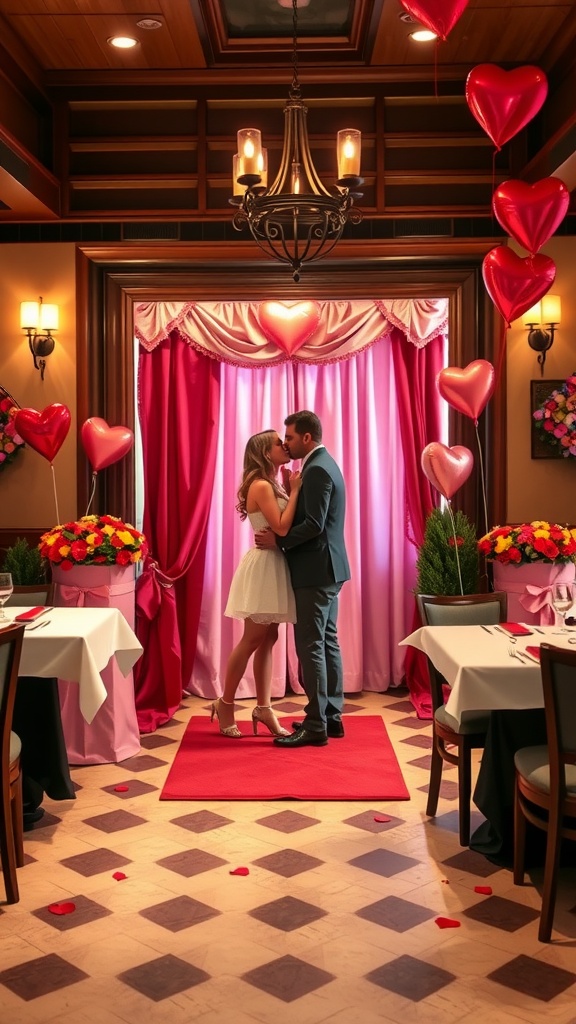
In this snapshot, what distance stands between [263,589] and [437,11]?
284 cm

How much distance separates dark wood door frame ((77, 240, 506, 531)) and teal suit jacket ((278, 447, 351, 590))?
3.71 ft

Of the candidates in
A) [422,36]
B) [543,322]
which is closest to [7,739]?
[543,322]

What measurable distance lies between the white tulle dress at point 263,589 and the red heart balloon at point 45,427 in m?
1.12

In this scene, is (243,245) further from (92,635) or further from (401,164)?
(92,635)

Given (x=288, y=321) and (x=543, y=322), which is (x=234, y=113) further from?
(x=543, y=322)

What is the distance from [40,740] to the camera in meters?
4.30

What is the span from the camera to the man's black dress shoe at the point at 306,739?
536cm

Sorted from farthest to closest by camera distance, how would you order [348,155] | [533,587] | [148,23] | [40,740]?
[533,587] < [148,23] < [40,740] < [348,155]

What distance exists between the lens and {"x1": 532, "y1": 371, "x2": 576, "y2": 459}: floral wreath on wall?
A: 591 centimetres

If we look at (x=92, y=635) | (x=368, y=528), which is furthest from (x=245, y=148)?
(x=368, y=528)

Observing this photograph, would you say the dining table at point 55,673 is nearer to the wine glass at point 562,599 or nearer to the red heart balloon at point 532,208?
the wine glass at point 562,599

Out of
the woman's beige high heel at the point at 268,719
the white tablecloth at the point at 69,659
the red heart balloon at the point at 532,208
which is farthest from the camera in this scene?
the woman's beige high heel at the point at 268,719

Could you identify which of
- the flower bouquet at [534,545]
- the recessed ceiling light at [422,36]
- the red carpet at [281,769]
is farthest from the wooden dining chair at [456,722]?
the recessed ceiling light at [422,36]

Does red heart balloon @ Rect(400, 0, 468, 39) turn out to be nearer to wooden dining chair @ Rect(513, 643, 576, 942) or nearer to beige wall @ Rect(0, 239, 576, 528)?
wooden dining chair @ Rect(513, 643, 576, 942)
